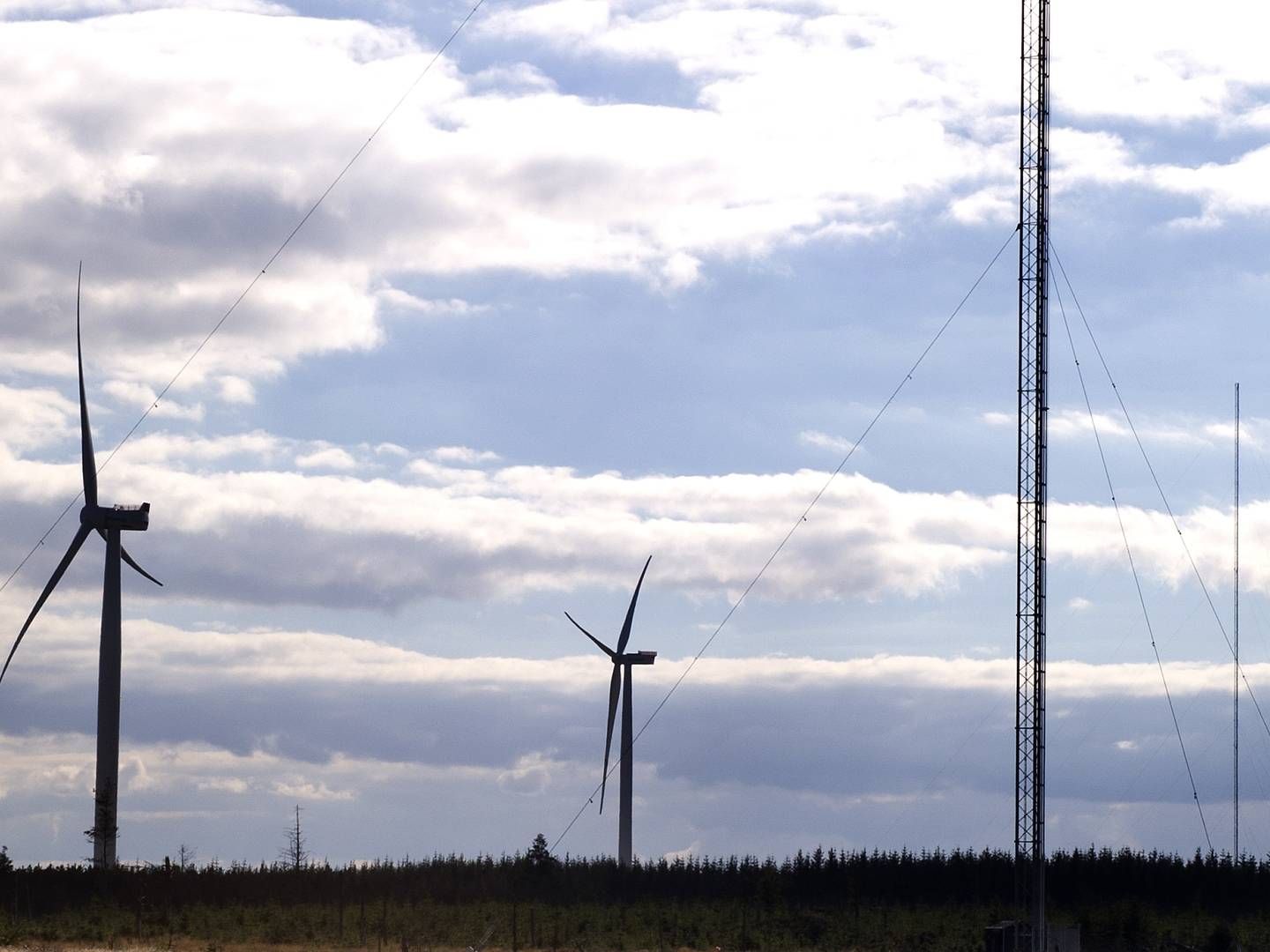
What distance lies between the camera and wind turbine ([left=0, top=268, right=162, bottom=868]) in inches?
3610

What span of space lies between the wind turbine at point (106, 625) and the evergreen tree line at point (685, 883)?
4.17m

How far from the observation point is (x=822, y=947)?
84.4 meters

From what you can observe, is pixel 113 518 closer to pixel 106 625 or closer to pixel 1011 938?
pixel 106 625

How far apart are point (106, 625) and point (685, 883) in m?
40.8

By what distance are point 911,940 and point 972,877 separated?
2681 centimetres

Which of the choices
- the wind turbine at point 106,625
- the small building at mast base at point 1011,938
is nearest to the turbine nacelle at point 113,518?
the wind turbine at point 106,625

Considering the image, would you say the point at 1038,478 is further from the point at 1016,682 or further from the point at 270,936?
the point at 270,936

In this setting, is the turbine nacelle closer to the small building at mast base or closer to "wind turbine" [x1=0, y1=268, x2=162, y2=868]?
"wind turbine" [x1=0, y1=268, x2=162, y2=868]

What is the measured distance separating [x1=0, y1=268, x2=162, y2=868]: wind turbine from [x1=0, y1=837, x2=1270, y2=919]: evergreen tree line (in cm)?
417

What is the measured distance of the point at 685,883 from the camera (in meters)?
116

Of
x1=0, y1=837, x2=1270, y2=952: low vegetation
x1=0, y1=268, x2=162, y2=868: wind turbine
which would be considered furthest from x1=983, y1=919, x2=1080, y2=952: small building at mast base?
x1=0, y1=268, x2=162, y2=868: wind turbine

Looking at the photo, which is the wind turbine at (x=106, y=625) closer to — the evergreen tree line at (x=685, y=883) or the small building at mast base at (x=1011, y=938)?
the evergreen tree line at (x=685, y=883)

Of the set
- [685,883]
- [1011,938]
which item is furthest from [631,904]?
[1011,938]

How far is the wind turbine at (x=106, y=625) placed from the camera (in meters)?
91.7
